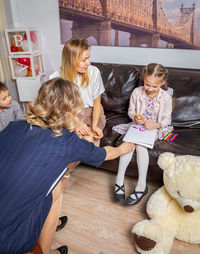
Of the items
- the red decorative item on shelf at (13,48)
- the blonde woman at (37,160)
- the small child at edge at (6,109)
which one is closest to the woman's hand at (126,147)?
the blonde woman at (37,160)

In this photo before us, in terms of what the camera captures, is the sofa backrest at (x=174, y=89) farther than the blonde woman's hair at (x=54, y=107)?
Yes

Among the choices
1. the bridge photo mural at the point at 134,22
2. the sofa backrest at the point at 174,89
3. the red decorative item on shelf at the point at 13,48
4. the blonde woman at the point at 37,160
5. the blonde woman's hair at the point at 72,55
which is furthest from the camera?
the red decorative item on shelf at the point at 13,48

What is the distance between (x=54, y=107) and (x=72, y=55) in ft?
2.33

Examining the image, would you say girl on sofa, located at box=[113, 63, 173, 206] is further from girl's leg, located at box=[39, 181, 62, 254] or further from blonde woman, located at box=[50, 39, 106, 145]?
girl's leg, located at box=[39, 181, 62, 254]

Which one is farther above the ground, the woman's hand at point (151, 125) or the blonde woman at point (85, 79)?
the blonde woman at point (85, 79)

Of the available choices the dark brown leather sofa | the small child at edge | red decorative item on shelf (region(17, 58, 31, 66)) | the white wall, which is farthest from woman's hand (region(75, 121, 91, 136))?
red decorative item on shelf (region(17, 58, 31, 66))

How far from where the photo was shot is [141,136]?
62.7 inches

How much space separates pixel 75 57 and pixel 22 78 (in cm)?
134

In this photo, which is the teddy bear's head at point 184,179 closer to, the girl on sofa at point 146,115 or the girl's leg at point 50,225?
the girl on sofa at point 146,115

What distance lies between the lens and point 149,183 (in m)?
1.80

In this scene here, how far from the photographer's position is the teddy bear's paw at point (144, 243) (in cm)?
117

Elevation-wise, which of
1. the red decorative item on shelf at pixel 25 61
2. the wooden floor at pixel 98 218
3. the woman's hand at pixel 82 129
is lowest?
the wooden floor at pixel 98 218

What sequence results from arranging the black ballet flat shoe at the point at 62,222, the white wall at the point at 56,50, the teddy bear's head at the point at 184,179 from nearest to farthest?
the teddy bear's head at the point at 184,179 → the black ballet flat shoe at the point at 62,222 → the white wall at the point at 56,50

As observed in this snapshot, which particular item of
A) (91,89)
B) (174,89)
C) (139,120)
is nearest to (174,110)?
(174,89)
